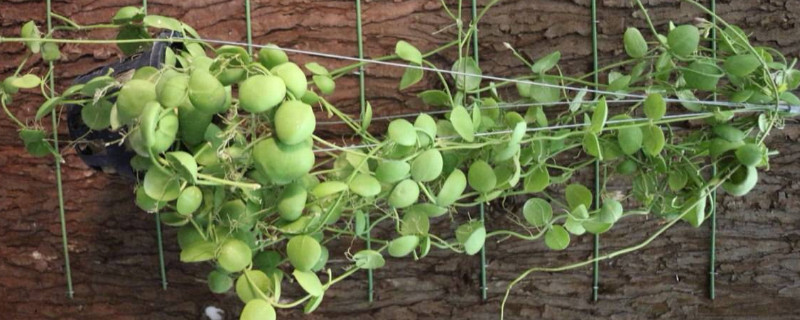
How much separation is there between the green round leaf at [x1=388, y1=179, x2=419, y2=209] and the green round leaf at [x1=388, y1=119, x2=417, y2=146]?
0.05 meters

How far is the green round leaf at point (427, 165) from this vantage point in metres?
0.74

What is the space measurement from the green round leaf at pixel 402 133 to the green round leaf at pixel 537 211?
222 mm

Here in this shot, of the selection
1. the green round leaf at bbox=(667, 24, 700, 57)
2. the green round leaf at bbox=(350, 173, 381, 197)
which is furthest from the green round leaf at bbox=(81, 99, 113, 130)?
the green round leaf at bbox=(667, 24, 700, 57)

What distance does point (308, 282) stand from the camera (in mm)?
729

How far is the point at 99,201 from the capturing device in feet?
3.59

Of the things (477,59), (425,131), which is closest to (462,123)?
(425,131)

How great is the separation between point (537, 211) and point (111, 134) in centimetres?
50

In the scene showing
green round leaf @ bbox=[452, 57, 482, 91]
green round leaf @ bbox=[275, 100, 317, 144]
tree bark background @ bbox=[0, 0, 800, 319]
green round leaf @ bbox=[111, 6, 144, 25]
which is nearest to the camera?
green round leaf @ bbox=[275, 100, 317, 144]

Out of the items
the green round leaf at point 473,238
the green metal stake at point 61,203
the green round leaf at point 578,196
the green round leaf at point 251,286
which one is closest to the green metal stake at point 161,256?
the green metal stake at point 61,203

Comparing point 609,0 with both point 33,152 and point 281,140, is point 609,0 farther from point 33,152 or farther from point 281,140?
point 33,152

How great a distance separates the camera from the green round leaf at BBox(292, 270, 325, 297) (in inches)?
28.6

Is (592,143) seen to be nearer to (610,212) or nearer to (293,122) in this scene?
(610,212)

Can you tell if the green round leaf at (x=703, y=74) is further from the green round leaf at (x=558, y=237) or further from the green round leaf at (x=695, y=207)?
the green round leaf at (x=558, y=237)

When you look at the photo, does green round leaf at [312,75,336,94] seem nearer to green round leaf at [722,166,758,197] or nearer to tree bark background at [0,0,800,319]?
tree bark background at [0,0,800,319]
